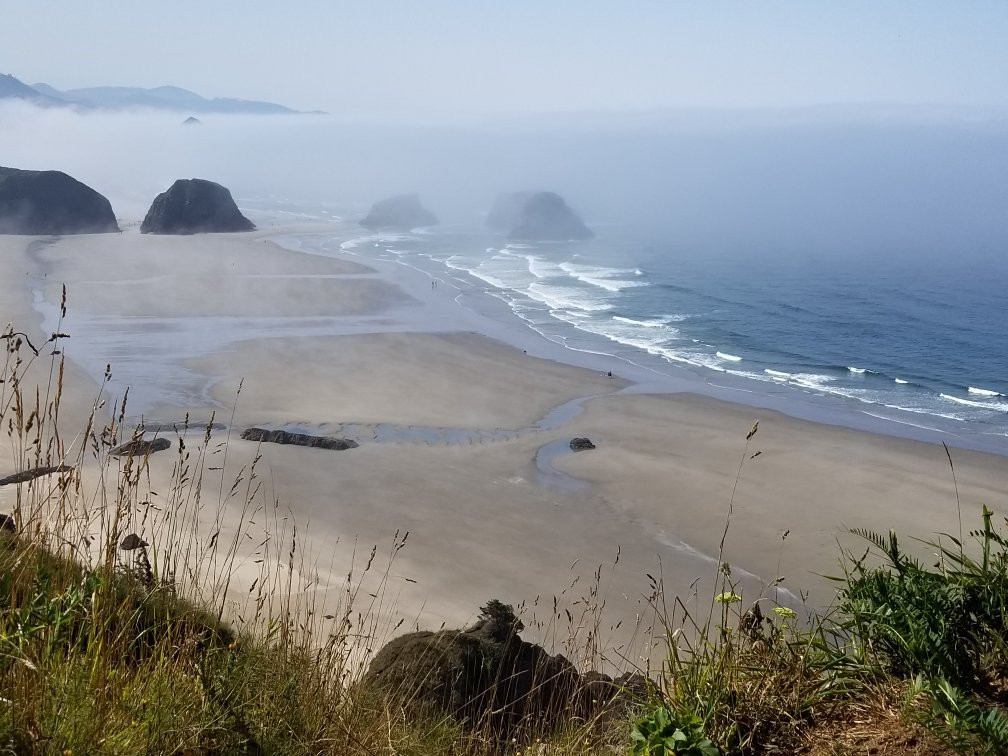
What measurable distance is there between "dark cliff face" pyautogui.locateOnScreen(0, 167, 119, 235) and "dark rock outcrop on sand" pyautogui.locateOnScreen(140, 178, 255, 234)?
435cm

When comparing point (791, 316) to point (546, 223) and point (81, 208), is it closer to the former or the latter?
point (546, 223)

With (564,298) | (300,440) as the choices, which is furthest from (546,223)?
(300,440)

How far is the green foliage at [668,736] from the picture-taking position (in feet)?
9.04

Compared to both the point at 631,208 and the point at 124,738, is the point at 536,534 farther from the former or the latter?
the point at 631,208

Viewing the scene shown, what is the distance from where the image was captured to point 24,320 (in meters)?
35.6

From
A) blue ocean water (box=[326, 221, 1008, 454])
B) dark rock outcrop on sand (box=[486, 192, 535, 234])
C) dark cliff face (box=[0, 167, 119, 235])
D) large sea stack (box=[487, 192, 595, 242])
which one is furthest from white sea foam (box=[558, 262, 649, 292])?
dark cliff face (box=[0, 167, 119, 235])

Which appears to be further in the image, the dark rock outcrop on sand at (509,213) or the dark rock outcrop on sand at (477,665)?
the dark rock outcrop on sand at (509,213)

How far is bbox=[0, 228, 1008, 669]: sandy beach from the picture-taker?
16.1 m

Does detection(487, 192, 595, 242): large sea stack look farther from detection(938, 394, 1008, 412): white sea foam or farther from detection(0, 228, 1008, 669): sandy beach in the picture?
detection(938, 394, 1008, 412): white sea foam

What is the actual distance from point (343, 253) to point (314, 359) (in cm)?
3738

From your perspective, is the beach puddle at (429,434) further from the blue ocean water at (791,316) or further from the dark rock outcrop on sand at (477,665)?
the dark rock outcrop on sand at (477,665)

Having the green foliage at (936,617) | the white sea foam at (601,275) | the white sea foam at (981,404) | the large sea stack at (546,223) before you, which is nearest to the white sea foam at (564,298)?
the white sea foam at (601,275)

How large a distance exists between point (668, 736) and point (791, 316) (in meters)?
49.6

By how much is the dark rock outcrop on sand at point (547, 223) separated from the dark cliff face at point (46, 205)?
43560 millimetres
